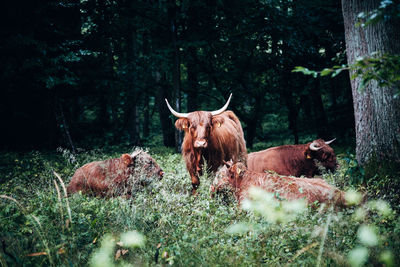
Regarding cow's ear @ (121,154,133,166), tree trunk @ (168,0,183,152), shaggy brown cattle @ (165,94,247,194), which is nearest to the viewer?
cow's ear @ (121,154,133,166)

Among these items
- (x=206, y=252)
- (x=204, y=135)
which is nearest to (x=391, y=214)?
(x=206, y=252)

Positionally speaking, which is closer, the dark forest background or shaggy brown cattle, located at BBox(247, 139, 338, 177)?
shaggy brown cattle, located at BBox(247, 139, 338, 177)

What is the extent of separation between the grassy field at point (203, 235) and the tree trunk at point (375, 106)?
433 mm

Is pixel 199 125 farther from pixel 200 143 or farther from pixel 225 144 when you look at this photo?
pixel 225 144

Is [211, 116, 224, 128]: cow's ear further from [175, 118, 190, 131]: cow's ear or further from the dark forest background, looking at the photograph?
the dark forest background

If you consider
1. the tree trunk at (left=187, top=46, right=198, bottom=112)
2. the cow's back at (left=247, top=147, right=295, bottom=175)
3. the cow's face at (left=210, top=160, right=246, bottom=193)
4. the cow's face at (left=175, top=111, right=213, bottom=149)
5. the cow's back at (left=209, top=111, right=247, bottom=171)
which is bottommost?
the cow's back at (left=247, top=147, right=295, bottom=175)

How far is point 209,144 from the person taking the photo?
5871mm

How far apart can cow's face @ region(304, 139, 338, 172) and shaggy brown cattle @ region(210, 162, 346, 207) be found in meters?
2.17

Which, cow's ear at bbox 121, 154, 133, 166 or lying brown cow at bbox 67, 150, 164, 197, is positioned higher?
cow's ear at bbox 121, 154, 133, 166

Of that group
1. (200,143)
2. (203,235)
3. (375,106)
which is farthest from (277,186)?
(375,106)

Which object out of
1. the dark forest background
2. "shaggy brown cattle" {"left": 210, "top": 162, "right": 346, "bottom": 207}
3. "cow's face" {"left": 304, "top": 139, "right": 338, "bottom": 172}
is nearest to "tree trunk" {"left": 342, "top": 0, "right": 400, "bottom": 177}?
"shaggy brown cattle" {"left": 210, "top": 162, "right": 346, "bottom": 207}

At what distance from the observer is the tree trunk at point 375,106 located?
423 centimetres

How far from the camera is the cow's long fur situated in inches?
227

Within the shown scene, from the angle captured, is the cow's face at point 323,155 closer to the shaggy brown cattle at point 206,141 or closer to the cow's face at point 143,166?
the shaggy brown cattle at point 206,141
